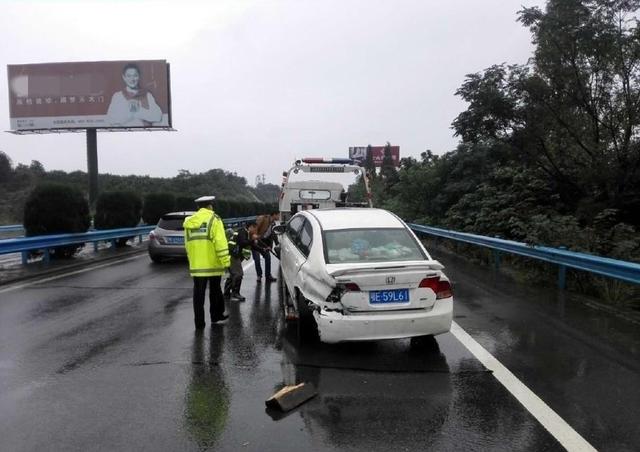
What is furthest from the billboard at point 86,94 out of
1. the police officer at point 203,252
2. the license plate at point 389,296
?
the license plate at point 389,296

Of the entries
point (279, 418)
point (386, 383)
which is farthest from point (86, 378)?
point (386, 383)

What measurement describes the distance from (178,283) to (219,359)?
563cm

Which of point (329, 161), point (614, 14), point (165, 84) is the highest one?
point (165, 84)

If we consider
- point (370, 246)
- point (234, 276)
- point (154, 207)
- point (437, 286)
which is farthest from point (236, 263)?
point (154, 207)

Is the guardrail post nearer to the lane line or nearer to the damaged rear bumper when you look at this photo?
the damaged rear bumper

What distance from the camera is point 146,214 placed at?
24.1 m

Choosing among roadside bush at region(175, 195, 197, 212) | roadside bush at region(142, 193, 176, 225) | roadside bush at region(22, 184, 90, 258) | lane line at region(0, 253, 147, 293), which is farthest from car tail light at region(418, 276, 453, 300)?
roadside bush at region(175, 195, 197, 212)

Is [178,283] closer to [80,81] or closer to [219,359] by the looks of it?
[219,359]

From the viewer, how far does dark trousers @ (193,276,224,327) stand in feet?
23.5

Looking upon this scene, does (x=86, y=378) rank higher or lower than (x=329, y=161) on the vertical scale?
lower

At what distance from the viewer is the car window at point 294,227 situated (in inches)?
306

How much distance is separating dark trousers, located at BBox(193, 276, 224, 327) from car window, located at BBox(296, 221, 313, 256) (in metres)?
1.23

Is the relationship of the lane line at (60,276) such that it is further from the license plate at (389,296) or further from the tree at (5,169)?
the tree at (5,169)

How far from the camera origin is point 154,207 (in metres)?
24.2
